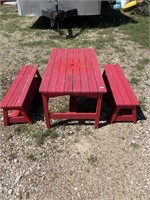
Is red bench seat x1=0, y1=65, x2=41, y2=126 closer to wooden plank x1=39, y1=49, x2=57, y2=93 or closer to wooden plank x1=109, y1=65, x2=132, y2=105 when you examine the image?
wooden plank x1=39, y1=49, x2=57, y2=93

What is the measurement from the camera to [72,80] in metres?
3.66

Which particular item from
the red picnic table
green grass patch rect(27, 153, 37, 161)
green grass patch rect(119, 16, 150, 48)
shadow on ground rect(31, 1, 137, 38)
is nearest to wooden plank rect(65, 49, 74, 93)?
the red picnic table

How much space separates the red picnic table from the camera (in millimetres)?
3459

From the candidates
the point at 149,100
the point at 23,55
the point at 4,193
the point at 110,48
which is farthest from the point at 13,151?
the point at 110,48

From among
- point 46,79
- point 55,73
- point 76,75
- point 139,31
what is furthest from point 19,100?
point 139,31

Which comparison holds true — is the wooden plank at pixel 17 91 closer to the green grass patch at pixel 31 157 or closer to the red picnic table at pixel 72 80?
the red picnic table at pixel 72 80

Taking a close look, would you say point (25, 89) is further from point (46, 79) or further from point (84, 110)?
point (84, 110)

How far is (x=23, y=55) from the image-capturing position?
6.26 m

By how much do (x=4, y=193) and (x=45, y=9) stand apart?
214 inches

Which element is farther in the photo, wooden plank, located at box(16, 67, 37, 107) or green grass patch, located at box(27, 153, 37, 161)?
wooden plank, located at box(16, 67, 37, 107)

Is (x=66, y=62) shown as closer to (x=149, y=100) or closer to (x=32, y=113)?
(x=32, y=113)

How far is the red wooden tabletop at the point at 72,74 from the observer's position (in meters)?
3.46

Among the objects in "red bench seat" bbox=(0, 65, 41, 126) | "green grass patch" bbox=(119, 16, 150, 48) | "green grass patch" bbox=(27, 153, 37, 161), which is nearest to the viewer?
"green grass patch" bbox=(27, 153, 37, 161)

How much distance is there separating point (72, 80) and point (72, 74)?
0.18 metres
